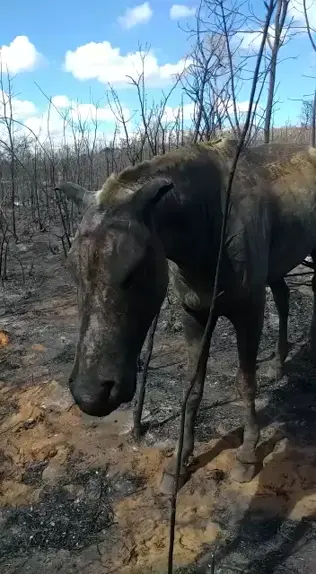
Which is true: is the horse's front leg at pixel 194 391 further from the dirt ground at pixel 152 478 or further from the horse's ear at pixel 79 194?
the horse's ear at pixel 79 194

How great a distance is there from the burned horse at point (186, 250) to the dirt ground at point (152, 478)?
25 cm

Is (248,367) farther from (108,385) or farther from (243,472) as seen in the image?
(108,385)

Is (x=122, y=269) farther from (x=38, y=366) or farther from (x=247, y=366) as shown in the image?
(x=38, y=366)

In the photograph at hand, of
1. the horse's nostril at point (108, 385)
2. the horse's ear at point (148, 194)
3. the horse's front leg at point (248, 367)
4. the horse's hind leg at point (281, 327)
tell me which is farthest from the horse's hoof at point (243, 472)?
the horse's ear at point (148, 194)

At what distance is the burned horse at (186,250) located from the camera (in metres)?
1.86

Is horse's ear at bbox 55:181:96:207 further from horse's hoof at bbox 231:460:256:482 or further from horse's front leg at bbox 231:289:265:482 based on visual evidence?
horse's hoof at bbox 231:460:256:482

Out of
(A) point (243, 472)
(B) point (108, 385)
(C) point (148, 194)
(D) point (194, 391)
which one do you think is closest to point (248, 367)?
(D) point (194, 391)

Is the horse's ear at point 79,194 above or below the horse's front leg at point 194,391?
above

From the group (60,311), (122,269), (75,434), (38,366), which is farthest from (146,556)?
(60,311)

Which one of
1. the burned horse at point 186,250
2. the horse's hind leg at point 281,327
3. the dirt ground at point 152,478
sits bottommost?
the dirt ground at point 152,478

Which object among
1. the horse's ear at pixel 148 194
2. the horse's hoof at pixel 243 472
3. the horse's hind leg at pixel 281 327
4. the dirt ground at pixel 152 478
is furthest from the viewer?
the horse's hind leg at pixel 281 327

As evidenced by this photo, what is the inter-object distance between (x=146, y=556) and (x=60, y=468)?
103cm

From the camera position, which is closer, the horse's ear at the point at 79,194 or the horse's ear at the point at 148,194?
the horse's ear at the point at 148,194

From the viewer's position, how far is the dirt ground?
8.48 feet
